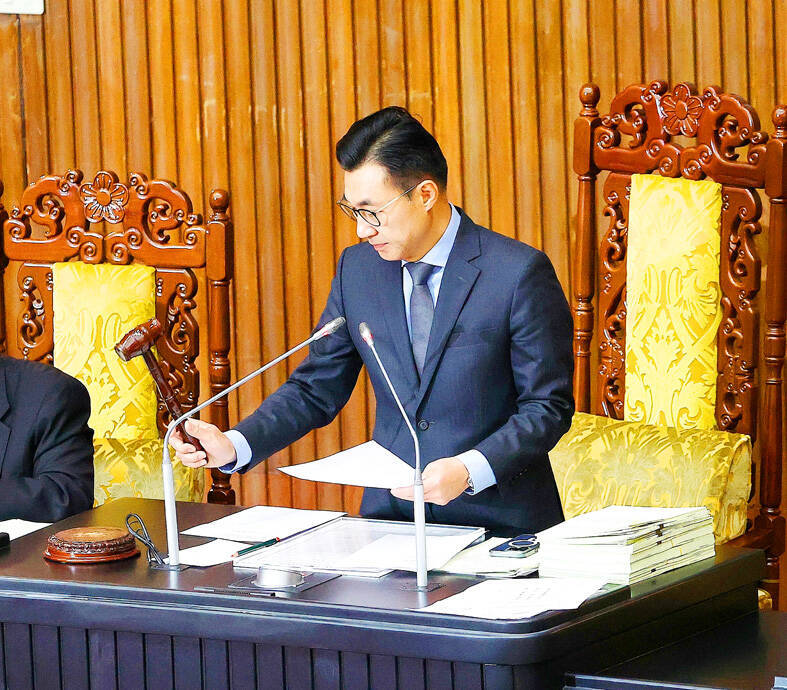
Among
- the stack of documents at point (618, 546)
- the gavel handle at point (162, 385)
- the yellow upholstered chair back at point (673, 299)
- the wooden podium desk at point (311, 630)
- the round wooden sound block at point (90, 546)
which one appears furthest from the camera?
the yellow upholstered chair back at point (673, 299)

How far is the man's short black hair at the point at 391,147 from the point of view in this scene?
2.52 meters

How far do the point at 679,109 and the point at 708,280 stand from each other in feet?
1.42

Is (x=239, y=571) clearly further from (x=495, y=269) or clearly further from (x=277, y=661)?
(x=495, y=269)

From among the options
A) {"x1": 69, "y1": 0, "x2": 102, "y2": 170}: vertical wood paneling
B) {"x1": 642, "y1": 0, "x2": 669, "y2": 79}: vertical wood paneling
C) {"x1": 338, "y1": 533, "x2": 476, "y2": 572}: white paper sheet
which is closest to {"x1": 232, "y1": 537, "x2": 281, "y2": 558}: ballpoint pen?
{"x1": 338, "y1": 533, "x2": 476, "y2": 572}: white paper sheet

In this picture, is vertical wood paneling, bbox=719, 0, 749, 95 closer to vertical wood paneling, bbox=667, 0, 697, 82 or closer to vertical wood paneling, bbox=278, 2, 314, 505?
vertical wood paneling, bbox=667, 0, 697, 82

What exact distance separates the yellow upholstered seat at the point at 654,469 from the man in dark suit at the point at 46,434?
3.81 ft

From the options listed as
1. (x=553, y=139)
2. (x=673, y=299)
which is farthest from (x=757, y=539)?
(x=553, y=139)

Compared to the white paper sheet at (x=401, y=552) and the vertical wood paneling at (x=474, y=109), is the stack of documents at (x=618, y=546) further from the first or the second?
the vertical wood paneling at (x=474, y=109)

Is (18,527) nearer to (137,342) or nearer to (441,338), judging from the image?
(137,342)

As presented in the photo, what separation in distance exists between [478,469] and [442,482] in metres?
0.15

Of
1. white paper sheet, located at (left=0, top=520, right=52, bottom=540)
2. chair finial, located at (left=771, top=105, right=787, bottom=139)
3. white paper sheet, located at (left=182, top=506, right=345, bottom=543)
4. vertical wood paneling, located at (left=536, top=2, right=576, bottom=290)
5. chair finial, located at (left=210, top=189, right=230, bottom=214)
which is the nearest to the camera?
white paper sheet, located at (left=182, top=506, right=345, bottom=543)

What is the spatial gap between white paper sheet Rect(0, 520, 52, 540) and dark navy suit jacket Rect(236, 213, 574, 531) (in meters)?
0.46

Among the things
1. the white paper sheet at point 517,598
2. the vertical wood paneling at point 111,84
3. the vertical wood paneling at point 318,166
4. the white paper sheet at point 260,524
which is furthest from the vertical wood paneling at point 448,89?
the white paper sheet at point 517,598

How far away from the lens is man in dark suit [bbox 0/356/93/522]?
9.43 ft
